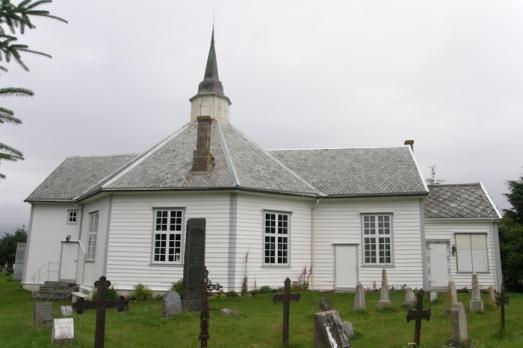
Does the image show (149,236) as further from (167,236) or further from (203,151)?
(203,151)

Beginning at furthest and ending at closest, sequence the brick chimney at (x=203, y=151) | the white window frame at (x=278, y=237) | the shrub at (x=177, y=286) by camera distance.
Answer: the brick chimney at (x=203, y=151) < the white window frame at (x=278, y=237) < the shrub at (x=177, y=286)

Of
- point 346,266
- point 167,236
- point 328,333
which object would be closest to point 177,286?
point 167,236

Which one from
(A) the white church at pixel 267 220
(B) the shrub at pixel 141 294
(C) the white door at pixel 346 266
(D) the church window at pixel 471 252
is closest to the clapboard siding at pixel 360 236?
(A) the white church at pixel 267 220

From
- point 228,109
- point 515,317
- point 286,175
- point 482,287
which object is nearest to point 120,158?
point 228,109

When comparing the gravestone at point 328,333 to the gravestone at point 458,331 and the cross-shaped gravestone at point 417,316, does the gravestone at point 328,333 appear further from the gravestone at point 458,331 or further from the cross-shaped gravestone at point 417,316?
the gravestone at point 458,331

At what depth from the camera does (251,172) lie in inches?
796

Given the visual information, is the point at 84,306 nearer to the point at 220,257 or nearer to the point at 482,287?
the point at 220,257

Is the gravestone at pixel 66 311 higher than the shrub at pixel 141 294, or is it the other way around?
the shrub at pixel 141 294

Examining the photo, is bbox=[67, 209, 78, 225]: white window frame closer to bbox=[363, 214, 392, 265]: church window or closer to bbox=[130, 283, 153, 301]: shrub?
bbox=[130, 283, 153, 301]: shrub

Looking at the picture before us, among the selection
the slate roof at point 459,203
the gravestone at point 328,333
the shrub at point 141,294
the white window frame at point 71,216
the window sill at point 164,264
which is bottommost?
the shrub at point 141,294

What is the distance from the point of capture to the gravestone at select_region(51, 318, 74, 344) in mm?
9320

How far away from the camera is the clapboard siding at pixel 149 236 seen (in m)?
18.4

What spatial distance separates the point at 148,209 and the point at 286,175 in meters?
6.29

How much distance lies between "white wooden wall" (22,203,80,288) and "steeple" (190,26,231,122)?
850cm
